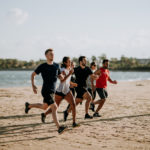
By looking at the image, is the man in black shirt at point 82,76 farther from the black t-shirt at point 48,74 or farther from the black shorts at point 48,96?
the black shorts at point 48,96

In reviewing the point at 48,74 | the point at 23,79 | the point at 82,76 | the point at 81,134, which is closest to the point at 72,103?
the point at 81,134

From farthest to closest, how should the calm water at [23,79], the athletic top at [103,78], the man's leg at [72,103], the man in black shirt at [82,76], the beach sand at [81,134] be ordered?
the calm water at [23,79] < the athletic top at [103,78] < the man in black shirt at [82,76] < the man's leg at [72,103] < the beach sand at [81,134]

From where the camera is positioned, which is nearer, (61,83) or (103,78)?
(61,83)

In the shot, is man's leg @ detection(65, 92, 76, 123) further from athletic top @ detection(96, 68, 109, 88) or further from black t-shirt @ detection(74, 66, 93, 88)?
athletic top @ detection(96, 68, 109, 88)

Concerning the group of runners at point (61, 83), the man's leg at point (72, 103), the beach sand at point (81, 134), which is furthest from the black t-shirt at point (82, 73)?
the beach sand at point (81, 134)

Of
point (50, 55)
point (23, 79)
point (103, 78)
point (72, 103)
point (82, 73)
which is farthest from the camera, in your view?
point (23, 79)

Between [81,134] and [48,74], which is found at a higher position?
[48,74]

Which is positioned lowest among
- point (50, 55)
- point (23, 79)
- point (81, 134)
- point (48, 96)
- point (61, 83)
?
point (23, 79)

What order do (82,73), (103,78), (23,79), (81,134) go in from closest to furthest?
(81,134) < (82,73) < (103,78) < (23,79)

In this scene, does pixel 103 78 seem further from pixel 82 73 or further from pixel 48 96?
pixel 48 96

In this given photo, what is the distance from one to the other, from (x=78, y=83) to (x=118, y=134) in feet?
6.71

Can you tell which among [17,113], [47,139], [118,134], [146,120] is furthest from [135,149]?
[17,113]

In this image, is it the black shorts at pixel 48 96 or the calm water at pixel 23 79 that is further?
the calm water at pixel 23 79

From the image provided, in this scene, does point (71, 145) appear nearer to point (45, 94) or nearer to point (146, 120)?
point (45, 94)
